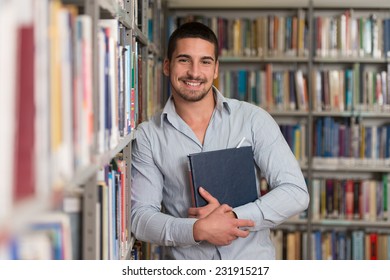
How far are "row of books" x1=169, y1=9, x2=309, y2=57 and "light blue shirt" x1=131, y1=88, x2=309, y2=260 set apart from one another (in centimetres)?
229

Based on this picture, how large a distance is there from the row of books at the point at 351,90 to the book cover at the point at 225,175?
237 cm

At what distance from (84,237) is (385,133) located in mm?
3584

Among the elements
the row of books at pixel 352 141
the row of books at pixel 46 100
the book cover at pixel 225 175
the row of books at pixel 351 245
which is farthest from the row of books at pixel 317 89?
the row of books at pixel 46 100

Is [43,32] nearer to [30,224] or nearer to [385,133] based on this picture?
[30,224]

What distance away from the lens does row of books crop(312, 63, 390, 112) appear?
4.45 m

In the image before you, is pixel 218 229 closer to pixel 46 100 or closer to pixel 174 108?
pixel 174 108

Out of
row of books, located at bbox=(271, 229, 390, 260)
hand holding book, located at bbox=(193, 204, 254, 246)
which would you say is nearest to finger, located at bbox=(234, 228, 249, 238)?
hand holding book, located at bbox=(193, 204, 254, 246)

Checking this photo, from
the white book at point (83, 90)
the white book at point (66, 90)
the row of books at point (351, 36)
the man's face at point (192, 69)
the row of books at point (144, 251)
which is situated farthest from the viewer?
the row of books at point (351, 36)

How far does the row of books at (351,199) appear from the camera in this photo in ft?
14.7

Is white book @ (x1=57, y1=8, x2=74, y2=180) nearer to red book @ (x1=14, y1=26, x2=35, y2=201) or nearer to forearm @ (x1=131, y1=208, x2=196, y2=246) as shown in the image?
red book @ (x1=14, y1=26, x2=35, y2=201)

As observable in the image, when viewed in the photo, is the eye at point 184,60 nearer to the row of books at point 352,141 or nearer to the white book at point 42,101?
the white book at point 42,101

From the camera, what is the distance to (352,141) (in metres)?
4.48

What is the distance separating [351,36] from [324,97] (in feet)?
1.61

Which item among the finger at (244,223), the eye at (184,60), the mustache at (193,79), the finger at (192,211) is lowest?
the finger at (244,223)
